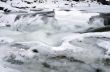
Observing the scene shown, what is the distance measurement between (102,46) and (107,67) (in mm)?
1421

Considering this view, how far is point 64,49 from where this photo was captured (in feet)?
23.4

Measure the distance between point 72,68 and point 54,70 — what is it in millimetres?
415

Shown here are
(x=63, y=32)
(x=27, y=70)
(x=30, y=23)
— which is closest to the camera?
(x=27, y=70)

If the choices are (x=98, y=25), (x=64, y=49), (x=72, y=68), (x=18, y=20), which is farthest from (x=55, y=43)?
(x=18, y=20)

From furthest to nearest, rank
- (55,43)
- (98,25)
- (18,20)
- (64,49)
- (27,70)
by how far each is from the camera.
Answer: (18,20) → (98,25) → (55,43) → (64,49) → (27,70)

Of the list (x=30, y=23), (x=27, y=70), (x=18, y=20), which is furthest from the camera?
(x=18, y=20)

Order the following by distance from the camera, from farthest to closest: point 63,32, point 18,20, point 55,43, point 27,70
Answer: point 18,20, point 63,32, point 55,43, point 27,70

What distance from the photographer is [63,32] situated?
9.87 m

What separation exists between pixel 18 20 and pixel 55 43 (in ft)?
15.4

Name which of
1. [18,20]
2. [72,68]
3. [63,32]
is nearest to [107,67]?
[72,68]

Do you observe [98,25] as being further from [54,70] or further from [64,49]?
[54,70]

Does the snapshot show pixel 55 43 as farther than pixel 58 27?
No

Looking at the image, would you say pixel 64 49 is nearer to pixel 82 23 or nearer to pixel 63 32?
pixel 63 32

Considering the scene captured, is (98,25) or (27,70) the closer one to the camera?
(27,70)
